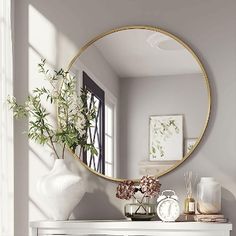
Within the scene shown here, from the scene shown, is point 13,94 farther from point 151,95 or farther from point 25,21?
point 151,95

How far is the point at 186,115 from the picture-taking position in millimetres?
3441

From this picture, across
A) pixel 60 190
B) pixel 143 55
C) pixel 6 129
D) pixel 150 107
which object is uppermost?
pixel 143 55

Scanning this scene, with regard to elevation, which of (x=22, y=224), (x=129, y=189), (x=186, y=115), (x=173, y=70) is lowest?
(x=22, y=224)

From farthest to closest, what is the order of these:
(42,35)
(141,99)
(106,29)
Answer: (42,35), (106,29), (141,99)

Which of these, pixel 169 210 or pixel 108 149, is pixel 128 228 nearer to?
pixel 169 210

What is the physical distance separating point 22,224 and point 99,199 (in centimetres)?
53

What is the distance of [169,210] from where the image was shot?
3180 millimetres

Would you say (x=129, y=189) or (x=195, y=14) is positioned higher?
(x=195, y=14)

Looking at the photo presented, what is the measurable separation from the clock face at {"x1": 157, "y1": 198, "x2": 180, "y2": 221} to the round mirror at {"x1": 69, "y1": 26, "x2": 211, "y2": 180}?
0.95 feet

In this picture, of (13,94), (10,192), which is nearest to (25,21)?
(13,94)

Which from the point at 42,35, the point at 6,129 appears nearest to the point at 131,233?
the point at 6,129

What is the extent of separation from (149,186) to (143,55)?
0.82m

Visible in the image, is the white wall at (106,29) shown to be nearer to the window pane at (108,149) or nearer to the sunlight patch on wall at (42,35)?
the sunlight patch on wall at (42,35)

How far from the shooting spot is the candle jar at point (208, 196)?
3199 mm
